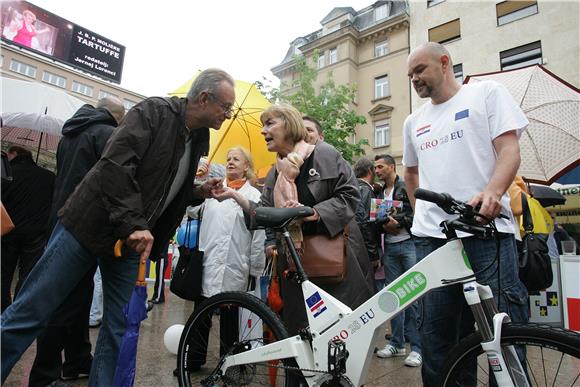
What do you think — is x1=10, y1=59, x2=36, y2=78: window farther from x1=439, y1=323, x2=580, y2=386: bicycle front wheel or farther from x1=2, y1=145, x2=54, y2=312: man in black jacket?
x1=439, y1=323, x2=580, y2=386: bicycle front wheel

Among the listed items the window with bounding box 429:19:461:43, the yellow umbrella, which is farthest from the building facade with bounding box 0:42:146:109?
the yellow umbrella

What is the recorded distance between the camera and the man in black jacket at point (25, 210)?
3.72 metres

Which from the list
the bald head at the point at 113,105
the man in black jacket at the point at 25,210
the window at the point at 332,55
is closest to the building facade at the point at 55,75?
the window at the point at 332,55

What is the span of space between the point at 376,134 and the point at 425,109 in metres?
21.7

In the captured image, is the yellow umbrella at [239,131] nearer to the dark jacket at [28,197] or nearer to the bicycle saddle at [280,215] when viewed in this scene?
the dark jacket at [28,197]

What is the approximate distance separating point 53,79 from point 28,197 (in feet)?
151

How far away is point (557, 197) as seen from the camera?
5715 mm

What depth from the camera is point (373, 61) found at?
79.6 ft

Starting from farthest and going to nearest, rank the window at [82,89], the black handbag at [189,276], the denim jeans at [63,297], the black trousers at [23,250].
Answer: the window at [82,89] → the black trousers at [23,250] → the black handbag at [189,276] → the denim jeans at [63,297]

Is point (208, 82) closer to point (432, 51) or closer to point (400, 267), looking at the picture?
point (432, 51)

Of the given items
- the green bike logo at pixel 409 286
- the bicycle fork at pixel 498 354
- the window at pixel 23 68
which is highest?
the window at pixel 23 68

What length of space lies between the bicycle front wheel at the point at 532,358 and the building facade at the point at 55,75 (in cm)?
4088

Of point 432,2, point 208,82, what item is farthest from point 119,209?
point 432,2

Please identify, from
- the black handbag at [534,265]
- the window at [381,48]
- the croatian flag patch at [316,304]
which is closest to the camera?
the croatian flag patch at [316,304]
